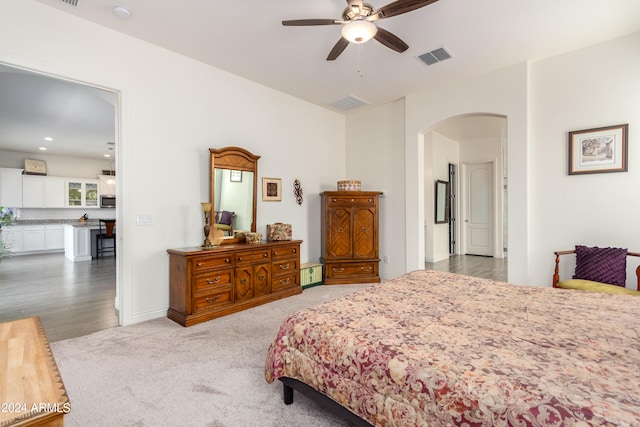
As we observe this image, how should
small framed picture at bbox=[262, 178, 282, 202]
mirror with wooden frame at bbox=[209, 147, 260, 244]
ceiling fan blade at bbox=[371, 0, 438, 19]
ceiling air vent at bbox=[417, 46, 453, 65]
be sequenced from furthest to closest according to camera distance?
small framed picture at bbox=[262, 178, 282, 202] < mirror with wooden frame at bbox=[209, 147, 260, 244] < ceiling air vent at bbox=[417, 46, 453, 65] < ceiling fan blade at bbox=[371, 0, 438, 19]

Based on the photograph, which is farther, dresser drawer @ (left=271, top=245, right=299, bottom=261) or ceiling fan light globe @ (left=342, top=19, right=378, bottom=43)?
dresser drawer @ (left=271, top=245, right=299, bottom=261)

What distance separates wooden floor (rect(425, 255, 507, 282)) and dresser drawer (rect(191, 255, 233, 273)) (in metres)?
4.23

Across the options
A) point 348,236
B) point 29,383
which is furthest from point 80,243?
point 29,383

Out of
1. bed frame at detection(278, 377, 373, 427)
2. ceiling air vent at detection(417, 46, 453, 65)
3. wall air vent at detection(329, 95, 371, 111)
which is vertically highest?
wall air vent at detection(329, 95, 371, 111)

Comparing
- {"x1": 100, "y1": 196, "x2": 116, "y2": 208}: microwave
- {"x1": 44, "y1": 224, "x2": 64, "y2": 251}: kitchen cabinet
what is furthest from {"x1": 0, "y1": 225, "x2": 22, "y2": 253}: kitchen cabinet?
{"x1": 100, "y1": 196, "x2": 116, "y2": 208}: microwave

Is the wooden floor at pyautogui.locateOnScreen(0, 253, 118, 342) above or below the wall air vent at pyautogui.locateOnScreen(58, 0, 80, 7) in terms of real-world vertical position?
below

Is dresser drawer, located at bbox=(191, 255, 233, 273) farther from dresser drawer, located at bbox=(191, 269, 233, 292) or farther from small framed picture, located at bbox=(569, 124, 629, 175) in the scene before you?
small framed picture, located at bbox=(569, 124, 629, 175)

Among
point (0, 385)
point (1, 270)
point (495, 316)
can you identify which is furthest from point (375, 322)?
point (1, 270)

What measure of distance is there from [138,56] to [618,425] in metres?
4.39

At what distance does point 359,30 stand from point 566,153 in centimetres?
307

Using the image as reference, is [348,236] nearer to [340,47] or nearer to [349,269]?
[349,269]

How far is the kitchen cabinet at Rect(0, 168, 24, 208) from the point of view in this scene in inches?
321

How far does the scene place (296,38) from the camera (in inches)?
129

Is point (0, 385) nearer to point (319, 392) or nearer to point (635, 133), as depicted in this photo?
point (319, 392)
